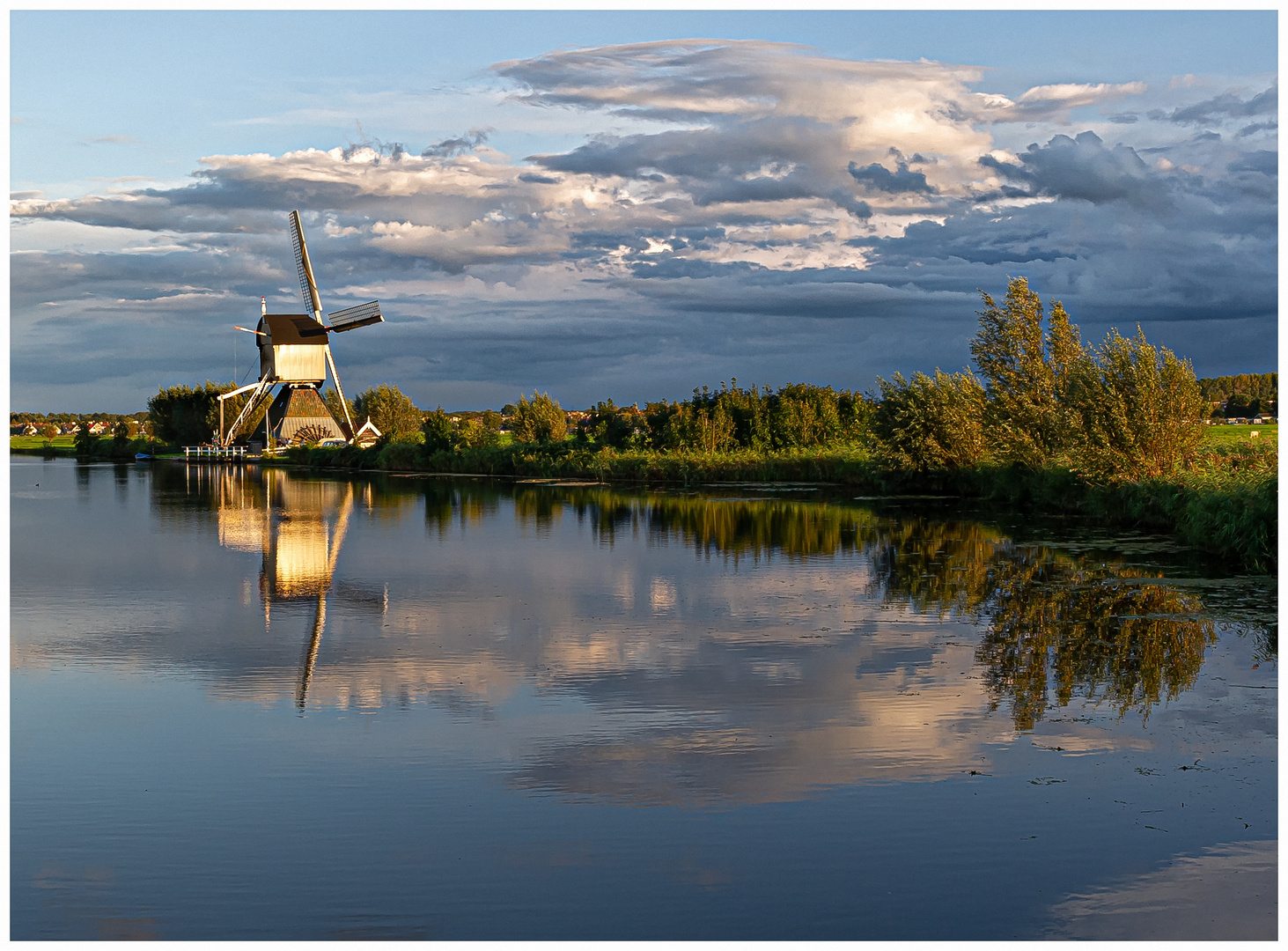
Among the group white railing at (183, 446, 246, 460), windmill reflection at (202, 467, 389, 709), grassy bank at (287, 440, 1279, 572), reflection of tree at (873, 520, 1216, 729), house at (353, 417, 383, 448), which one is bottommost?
reflection of tree at (873, 520, 1216, 729)

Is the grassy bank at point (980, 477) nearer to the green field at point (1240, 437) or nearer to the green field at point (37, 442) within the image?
the green field at point (1240, 437)

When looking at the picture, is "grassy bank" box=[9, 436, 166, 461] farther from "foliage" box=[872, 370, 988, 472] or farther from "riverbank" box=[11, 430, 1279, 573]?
"foliage" box=[872, 370, 988, 472]

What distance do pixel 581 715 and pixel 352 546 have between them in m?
15.1

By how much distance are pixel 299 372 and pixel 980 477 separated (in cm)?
4684

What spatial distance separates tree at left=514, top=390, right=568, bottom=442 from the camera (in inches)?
2506

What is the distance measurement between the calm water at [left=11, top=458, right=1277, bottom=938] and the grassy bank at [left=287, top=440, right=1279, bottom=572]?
3.69 ft

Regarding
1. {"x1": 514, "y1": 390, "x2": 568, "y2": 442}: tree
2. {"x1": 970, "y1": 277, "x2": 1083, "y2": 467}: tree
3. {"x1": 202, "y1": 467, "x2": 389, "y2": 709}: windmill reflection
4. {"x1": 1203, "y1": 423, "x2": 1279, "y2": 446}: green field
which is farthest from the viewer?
{"x1": 514, "y1": 390, "x2": 568, "y2": 442}: tree

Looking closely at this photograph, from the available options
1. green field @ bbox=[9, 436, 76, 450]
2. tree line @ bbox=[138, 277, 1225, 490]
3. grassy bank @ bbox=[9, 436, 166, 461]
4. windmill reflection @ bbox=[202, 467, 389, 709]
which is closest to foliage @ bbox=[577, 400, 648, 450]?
tree line @ bbox=[138, 277, 1225, 490]

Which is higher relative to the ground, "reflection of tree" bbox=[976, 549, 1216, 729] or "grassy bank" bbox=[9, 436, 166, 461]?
"grassy bank" bbox=[9, 436, 166, 461]

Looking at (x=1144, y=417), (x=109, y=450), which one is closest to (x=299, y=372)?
(x=109, y=450)

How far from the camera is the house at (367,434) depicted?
75938mm

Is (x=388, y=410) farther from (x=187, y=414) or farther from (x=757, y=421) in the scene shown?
(x=757, y=421)

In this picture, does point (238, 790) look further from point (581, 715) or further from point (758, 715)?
point (758, 715)

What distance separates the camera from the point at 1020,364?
3581 centimetres
